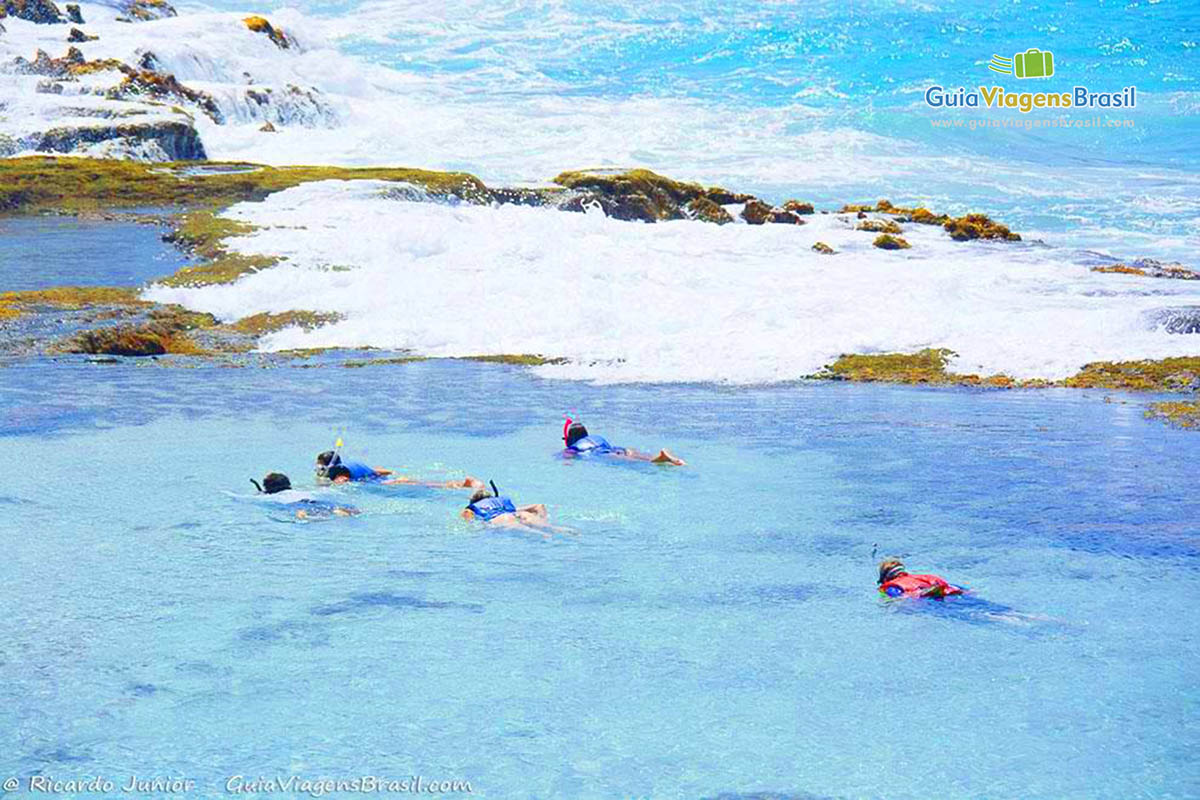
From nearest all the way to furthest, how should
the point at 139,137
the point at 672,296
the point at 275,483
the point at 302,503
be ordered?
the point at 302,503
the point at 275,483
the point at 672,296
the point at 139,137

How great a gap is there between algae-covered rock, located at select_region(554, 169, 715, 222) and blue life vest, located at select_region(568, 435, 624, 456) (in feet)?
64.2

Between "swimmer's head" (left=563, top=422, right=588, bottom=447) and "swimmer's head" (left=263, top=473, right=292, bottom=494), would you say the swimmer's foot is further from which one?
"swimmer's head" (left=263, top=473, right=292, bottom=494)

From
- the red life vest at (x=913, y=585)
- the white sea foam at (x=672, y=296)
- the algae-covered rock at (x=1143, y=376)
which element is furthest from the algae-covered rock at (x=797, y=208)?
the red life vest at (x=913, y=585)

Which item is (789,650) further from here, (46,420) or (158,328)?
(158,328)

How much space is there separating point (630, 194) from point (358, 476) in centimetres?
2197

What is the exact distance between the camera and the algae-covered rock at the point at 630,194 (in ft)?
116

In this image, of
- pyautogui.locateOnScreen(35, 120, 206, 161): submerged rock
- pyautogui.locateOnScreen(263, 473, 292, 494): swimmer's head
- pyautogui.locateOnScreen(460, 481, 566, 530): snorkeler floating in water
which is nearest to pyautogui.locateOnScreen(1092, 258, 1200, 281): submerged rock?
pyautogui.locateOnScreen(460, 481, 566, 530): snorkeler floating in water

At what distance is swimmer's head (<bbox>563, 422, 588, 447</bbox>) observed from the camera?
1630 centimetres

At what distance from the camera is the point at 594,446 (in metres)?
16.1

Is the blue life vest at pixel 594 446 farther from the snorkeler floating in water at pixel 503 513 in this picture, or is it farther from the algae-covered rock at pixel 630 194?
the algae-covered rock at pixel 630 194

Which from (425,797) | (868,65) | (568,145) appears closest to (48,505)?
(425,797)

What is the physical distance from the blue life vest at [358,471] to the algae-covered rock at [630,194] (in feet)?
67.8

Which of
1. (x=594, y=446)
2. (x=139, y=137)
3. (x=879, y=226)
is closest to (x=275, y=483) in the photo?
(x=594, y=446)

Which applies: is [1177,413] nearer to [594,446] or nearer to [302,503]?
[594,446]
